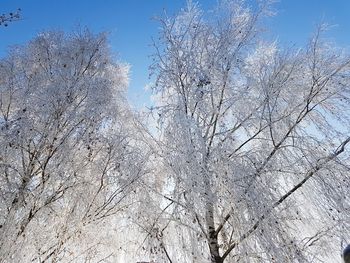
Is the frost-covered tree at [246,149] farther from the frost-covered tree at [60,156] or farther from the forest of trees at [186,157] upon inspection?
A: the frost-covered tree at [60,156]

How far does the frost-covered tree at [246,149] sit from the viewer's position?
12.9 feet

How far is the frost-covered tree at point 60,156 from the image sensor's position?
487cm

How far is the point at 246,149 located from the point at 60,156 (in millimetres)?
2935

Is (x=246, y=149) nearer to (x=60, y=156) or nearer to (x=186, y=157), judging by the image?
(x=186, y=157)

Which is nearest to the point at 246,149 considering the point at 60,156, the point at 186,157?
the point at 186,157

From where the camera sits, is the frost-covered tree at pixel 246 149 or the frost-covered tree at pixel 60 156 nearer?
the frost-covered tree at pixel 246 149

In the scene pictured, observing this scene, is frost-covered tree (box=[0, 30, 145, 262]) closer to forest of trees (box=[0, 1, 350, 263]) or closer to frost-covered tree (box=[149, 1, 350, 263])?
forest of trees (box=[0, 1, 350, 263])

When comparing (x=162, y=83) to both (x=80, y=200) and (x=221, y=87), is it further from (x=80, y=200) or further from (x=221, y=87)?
(x=80, y=200)

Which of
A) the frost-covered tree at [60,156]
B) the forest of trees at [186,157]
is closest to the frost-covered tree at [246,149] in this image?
the forest of trees at [186,157]

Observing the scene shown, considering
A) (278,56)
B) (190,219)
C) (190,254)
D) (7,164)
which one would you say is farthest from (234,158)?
(7,164)

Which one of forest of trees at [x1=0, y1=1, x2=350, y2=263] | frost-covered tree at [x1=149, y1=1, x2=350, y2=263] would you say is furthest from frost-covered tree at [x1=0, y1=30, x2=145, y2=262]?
frost-covered tree at [x1=149, y1=1, x2=350, y2=263]

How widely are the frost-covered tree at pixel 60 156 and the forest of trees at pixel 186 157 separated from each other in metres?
0.02

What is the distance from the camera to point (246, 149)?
4.90 metres

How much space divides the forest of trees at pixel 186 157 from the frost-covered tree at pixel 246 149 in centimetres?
2
